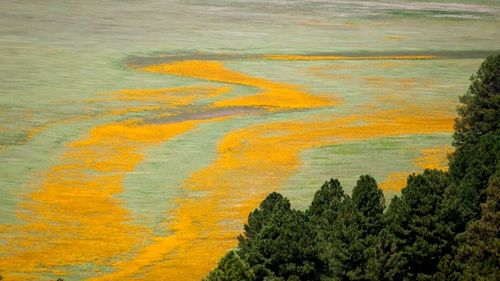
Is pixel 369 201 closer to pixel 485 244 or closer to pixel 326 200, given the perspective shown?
pixel 326 200

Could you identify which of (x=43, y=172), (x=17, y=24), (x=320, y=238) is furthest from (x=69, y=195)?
(x=17, y=24)

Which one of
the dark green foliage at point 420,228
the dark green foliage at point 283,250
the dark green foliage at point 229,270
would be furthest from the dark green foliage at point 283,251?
the dark green foliage at point 420,228

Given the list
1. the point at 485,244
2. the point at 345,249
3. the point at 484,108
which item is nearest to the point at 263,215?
the point at 345,249

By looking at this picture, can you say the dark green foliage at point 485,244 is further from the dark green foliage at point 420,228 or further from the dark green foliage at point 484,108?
the dark green foliage at point 484,108

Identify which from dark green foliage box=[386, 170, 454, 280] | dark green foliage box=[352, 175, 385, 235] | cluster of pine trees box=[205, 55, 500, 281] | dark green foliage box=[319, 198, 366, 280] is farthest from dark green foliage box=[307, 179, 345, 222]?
dark green foliage box=[319, 198, 366, 280]

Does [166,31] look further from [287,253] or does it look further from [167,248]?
[287,253]

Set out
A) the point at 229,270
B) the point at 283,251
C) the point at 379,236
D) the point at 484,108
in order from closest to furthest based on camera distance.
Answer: the point at 229,270
the point at 283,251
the point at 379,236
the point at 484,108

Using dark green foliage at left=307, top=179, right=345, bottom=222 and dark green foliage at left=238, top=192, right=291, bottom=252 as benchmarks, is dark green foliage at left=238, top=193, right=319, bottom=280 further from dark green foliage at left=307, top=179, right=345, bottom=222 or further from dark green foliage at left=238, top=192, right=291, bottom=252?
dark green foliage at left=307, top=179, right=345, bottom=222

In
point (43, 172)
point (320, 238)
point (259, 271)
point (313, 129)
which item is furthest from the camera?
point (313, 129)
